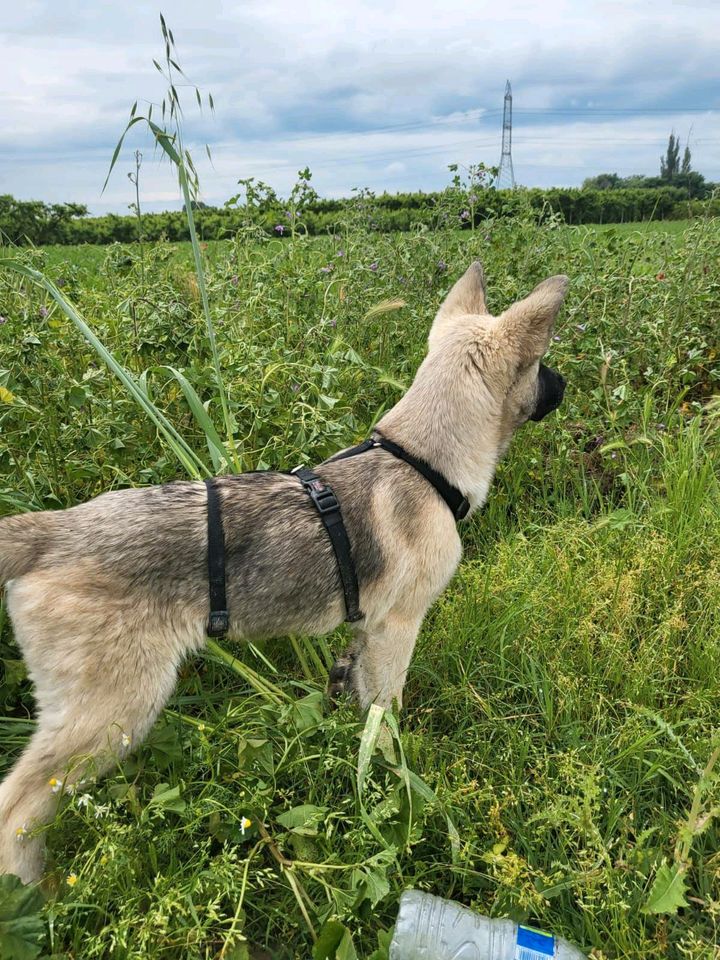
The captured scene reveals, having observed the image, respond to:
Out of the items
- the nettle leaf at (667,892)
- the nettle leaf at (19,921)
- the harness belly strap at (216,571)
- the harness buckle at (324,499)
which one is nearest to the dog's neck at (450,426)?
the harness buckle at (324,499)

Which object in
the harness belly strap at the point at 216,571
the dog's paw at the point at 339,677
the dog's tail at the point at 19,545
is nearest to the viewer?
the dog's tail at the point at 19,545

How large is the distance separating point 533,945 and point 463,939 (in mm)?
201

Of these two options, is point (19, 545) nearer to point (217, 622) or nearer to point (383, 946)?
point (217, 622)

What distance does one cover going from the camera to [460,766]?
2316 millimetres

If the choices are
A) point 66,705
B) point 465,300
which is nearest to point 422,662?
point 66,705

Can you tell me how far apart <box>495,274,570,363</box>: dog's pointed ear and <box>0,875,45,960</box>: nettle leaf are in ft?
8.45

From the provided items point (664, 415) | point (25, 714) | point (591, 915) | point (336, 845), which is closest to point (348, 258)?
point (664, 415)

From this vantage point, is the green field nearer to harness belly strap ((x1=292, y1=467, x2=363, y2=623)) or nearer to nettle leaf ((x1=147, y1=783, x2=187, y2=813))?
nettle leaf ((x1=147, y1=783, x2=187, y2=813))

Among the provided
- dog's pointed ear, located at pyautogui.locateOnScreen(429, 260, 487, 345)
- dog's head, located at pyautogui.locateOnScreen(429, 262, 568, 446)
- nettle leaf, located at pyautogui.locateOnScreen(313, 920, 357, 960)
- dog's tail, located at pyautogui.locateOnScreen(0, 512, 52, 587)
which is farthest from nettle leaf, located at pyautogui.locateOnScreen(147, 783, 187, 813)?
dog's pointed ear, located at pyautogui.locateOnScreen(429, 260, 487, 345)

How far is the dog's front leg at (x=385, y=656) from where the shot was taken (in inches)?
104

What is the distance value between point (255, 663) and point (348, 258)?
3.45 metres

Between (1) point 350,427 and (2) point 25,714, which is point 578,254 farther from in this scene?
(2) point 25,714

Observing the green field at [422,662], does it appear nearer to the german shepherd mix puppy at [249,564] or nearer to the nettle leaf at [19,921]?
the nettle leaf at [19,921]

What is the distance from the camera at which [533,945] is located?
6.13 ft
